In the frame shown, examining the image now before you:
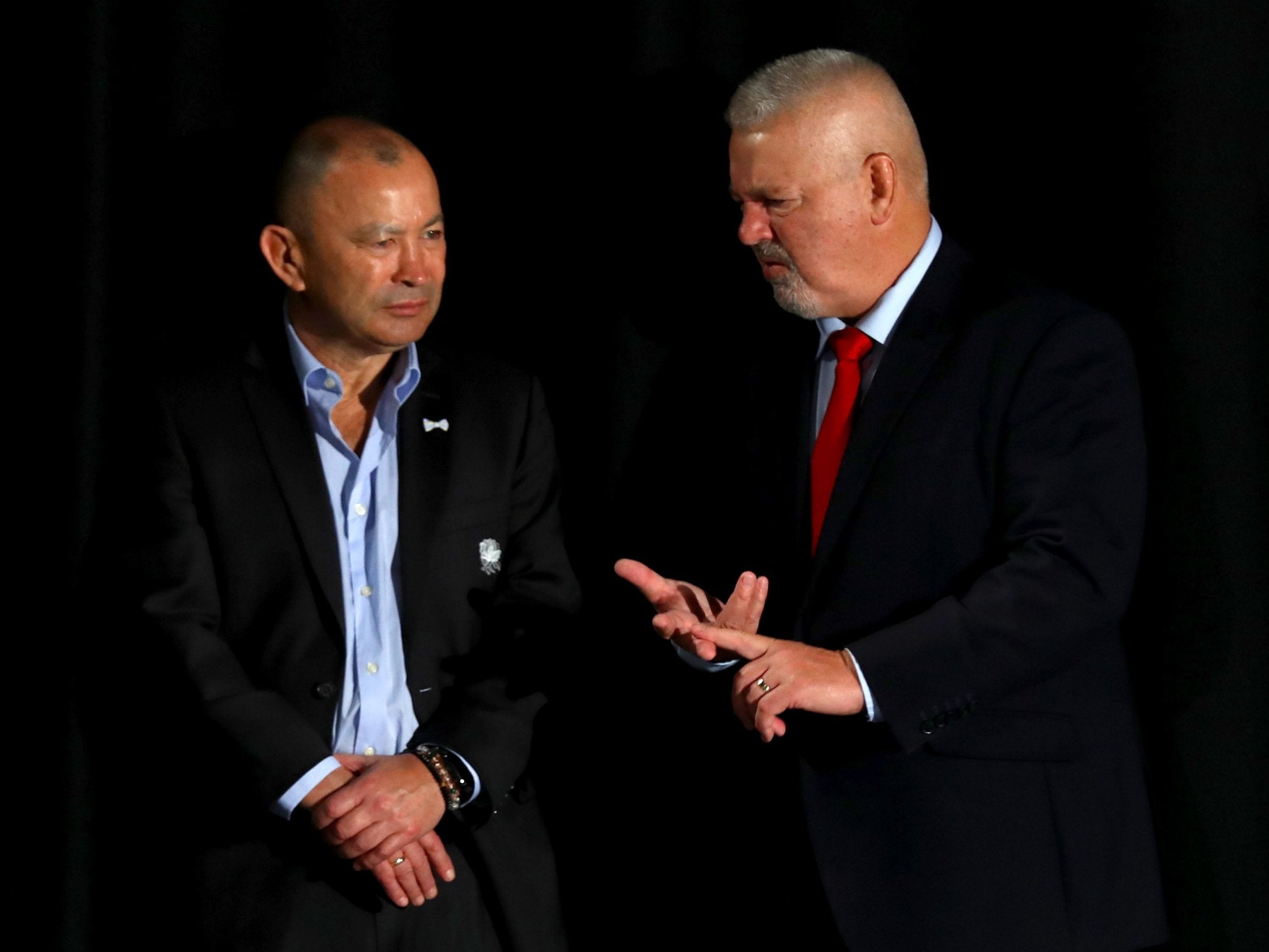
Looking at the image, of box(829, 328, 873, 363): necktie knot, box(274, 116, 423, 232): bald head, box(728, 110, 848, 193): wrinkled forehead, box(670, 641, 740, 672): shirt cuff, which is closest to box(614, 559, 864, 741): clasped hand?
box(670, 641, 740, 672): shirt cuff

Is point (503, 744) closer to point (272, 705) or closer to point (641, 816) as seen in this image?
point (272, 705)

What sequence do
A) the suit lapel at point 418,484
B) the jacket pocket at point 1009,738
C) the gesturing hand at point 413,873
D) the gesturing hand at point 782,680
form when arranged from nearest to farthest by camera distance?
the gesturing hand at point 782,680 < the jacket pocket at point 1009,738 < the gesturing hand at point 413,873 < the suit lapel at point 418,484

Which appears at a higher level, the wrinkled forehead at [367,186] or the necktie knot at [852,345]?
the wrinkled forehead at [367,186]

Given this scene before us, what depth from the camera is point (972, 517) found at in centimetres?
209

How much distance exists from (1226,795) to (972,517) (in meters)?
0.69

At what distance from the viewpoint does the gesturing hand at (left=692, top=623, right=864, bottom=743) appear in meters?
1.95

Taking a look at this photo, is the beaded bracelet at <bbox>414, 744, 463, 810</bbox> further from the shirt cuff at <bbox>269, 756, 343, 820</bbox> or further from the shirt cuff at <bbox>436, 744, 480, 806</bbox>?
the shirt cuff at <bbox>269, 756, 343, 820</bbox>

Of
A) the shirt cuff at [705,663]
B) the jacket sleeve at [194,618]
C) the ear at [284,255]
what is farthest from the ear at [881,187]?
the jacket sleeve at [194,618]

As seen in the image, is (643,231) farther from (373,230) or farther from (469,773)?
(469,773)

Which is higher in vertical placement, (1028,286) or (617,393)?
(1028,286)

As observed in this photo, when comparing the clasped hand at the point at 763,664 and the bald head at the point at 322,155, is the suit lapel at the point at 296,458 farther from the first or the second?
the clasped hand at the point at 763,664

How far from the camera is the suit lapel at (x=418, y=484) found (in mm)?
2279

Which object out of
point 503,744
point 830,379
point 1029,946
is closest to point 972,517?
point 830,379

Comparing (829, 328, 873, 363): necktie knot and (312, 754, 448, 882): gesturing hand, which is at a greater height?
(829, 328, 873, 363): necktie knot
